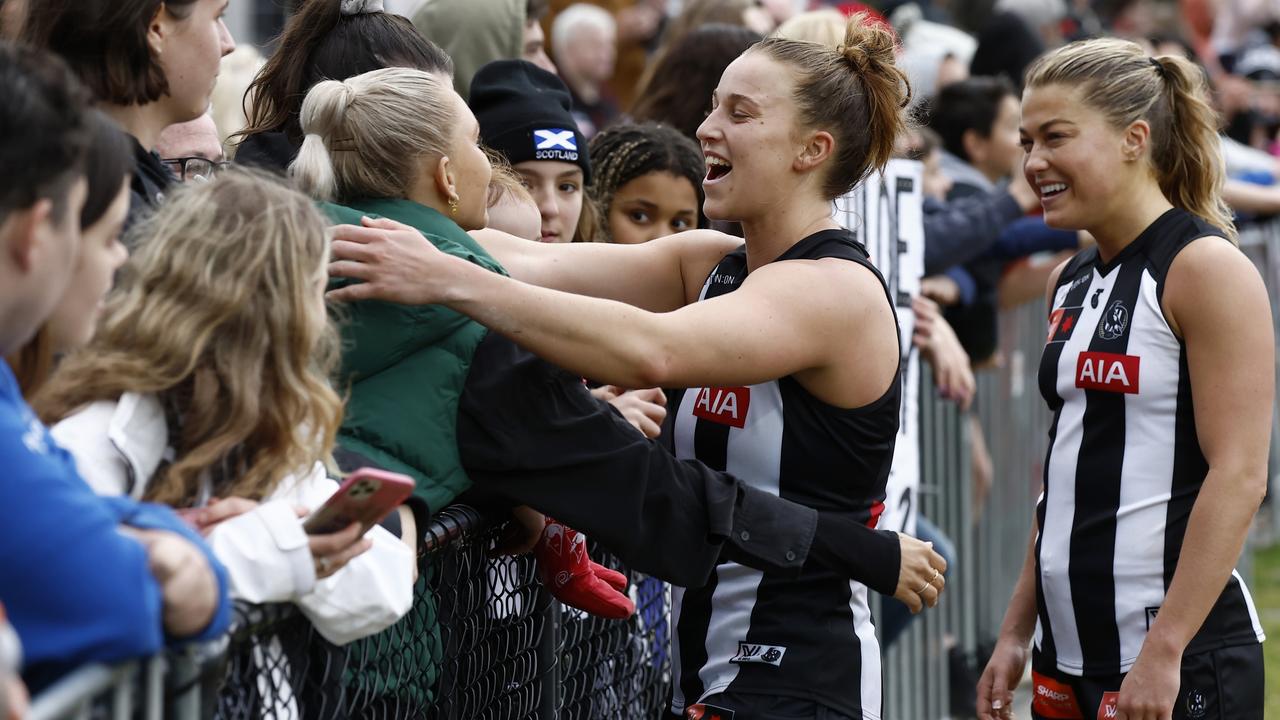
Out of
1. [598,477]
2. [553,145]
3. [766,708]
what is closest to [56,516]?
[598,477]

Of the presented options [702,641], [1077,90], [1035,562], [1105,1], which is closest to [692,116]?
[1077,90]

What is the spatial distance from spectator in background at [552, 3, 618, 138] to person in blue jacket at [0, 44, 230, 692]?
7.44 m

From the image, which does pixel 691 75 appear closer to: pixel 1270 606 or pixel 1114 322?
pixel 1114 322

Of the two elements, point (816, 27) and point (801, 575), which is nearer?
point (801, 575)

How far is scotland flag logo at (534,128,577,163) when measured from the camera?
4055 millimetres

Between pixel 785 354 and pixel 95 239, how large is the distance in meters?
1.32

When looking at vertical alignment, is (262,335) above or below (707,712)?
above

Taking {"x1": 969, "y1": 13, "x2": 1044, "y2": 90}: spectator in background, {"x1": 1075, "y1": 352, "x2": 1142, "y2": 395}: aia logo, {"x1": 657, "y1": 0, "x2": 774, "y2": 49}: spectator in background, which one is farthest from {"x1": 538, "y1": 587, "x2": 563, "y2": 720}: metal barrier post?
{"x1": 969, "y1": 13, "x2": 1044, "y2": 90}: spectator in background

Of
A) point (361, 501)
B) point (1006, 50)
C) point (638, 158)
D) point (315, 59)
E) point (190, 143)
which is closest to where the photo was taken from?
point (361, 501)

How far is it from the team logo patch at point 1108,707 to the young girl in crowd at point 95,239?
228cm

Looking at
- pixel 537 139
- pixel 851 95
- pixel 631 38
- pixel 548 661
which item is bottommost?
pixel 631 38

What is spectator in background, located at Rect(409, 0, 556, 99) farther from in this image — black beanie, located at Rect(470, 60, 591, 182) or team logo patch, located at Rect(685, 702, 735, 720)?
team logo patch, located at Rect(685, 702, 735, 720)

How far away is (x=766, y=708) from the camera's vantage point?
9.40 ft

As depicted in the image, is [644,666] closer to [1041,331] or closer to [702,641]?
[702,641]
